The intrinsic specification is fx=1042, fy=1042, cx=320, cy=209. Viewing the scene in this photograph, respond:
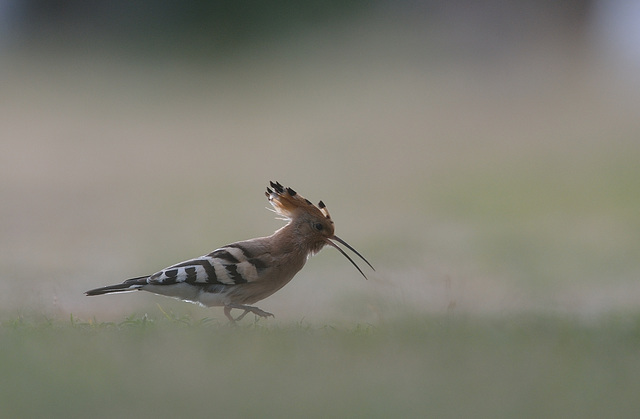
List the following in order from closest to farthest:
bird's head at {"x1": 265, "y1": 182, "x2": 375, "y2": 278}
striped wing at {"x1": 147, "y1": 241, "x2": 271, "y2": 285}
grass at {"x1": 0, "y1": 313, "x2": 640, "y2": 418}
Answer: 1. grass at {"x1": 0, "y1": 313, "x2": 640, "y2": 418}
2. striped wing at {"x1": 147, "y1": 241, "x2": 271, "y2": 285}
3. bird's head at {"x1": 265, "y1": 182, "x2": 375, "y2": 278}

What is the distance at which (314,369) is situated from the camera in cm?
440

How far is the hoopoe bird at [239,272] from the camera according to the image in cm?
546

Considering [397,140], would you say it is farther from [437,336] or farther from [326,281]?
[437,336]

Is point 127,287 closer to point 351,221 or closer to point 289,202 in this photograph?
point 289,202

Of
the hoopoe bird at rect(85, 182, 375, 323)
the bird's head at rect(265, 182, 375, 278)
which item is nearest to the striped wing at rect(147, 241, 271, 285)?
the hoopoe bird at rect(85, 182, 375, 323)

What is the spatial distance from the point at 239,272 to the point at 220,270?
0.33 feet

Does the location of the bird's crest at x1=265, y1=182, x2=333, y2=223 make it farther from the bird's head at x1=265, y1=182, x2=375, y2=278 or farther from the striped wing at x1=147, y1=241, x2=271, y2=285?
the striped wing at x1=147, y1=241, x2=271, y2=285

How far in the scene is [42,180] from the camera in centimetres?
1568

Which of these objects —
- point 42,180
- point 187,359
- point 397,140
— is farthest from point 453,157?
point 187,359

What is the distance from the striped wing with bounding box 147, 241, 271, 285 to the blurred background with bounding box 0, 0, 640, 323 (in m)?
0.64

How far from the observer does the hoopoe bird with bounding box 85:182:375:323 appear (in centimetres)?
546

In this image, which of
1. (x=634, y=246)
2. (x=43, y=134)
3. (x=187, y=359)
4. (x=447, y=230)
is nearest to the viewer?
(x=187, y=359)

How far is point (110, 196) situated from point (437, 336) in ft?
32.8

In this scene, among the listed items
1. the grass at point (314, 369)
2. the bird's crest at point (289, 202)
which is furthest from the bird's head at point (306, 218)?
the grass at point (314, 369)
